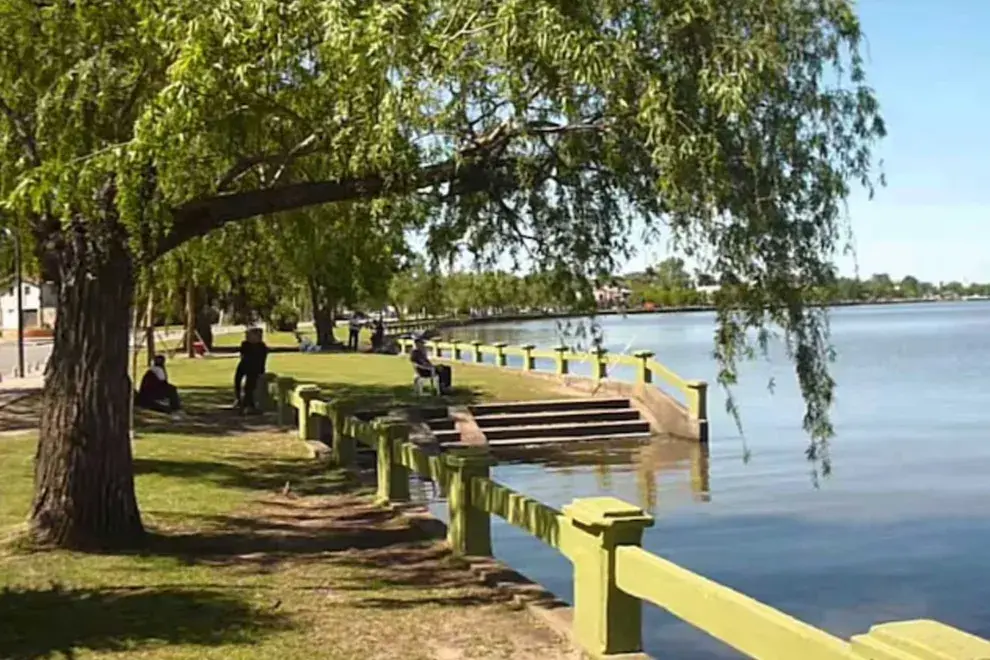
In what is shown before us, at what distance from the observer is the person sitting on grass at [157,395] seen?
21.3m

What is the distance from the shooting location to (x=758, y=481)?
1939cm

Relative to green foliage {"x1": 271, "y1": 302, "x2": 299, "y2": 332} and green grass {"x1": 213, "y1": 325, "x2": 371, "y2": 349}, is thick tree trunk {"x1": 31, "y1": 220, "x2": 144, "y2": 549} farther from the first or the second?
green grass {"x1": 213, "y1": 325, "x2": 371, "y2": 349}

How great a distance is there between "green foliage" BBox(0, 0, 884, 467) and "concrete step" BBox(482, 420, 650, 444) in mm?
14708

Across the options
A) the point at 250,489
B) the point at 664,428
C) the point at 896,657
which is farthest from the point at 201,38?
the point at 664,428

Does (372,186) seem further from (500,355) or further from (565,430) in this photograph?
(500,355)

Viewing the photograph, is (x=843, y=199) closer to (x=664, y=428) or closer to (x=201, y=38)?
(x=201, y=38)

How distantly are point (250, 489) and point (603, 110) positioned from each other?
23.4ft

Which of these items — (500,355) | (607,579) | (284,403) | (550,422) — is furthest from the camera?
(500,355)

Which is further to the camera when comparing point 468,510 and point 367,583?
point 468,510

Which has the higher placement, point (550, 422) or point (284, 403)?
point (284, 403)

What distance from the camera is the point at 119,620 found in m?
7.42

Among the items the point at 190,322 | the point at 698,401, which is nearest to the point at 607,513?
the point at 698,401

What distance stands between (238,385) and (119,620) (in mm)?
15190

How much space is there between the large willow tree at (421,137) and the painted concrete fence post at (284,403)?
10224 mm
